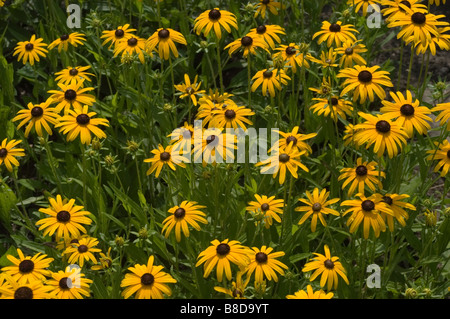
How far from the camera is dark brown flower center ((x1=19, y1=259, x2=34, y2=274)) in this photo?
104 inches

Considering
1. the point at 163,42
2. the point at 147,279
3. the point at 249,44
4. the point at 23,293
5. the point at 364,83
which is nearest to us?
the point at 23,293

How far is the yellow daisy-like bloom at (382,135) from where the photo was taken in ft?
8.86

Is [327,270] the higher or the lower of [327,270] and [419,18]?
the lower

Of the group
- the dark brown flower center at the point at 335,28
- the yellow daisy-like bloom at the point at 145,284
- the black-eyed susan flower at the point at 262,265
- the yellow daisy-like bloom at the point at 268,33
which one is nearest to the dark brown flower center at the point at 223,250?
the black-eyed susan flower at the point at 262,265

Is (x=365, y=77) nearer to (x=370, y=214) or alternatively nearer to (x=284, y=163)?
(x=284, y=163)

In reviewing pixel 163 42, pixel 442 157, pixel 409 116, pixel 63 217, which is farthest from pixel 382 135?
pixel 63 217

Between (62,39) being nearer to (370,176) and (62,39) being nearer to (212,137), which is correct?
(212,137)

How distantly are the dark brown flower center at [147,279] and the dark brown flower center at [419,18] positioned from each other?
5.79ft

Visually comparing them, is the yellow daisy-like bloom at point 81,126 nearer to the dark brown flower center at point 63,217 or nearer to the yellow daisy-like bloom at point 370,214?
the dark brown flower center at point 63,217

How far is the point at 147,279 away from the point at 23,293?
48 cm

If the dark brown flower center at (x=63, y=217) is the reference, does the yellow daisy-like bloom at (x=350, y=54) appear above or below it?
above

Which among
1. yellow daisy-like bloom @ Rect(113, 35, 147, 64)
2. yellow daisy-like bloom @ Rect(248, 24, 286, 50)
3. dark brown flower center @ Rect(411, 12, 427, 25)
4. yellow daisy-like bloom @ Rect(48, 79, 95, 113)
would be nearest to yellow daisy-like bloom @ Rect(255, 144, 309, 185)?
yellow daisy-like bloom @ Rect(248, 24, 286, 50)

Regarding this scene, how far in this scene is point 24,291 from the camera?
2418 millimetres

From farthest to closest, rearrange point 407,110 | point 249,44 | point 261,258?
point 249,44 → point 407,110 → point 261,258
